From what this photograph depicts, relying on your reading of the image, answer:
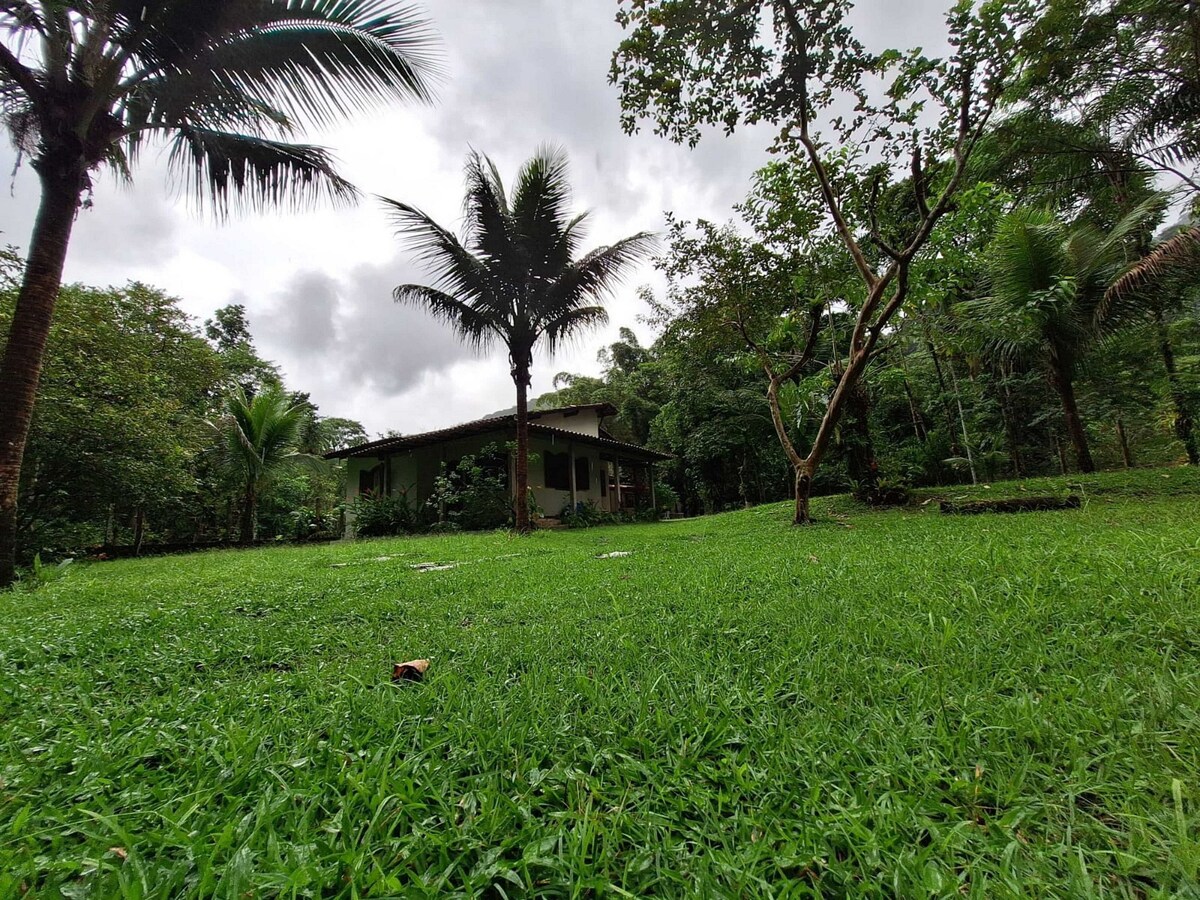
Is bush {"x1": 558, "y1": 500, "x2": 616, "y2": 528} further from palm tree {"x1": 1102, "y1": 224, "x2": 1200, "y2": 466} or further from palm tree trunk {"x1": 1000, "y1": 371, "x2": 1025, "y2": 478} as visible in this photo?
palm tree trunk {"x1": 1000, "y1": 371, "x2": 1025, "y2": 478}

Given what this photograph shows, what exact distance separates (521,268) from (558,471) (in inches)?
248

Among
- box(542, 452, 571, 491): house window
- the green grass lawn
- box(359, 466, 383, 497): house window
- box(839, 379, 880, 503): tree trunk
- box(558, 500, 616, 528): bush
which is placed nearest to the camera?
the green grass lawn

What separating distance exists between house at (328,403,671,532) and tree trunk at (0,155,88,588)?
25.8ft

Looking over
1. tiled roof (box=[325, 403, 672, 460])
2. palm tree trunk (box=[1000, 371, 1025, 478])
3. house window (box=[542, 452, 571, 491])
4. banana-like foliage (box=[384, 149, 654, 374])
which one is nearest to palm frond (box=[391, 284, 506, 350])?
banana-like foliage (box=[384, 149, 654, 374])

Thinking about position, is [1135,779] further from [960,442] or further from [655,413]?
[655,413]

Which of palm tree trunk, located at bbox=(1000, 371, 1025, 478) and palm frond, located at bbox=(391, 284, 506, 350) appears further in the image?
palm tree trunk, located at bbox=(1000, 371, 1025, 478)

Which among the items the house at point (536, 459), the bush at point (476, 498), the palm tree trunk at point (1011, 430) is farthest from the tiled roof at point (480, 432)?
the palm tree trunk at point (1011, 430)

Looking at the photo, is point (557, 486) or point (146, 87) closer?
point (146, 87)

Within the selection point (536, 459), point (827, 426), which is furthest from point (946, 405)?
point (536, 459)

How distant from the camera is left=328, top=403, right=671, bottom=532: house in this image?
40.2 ft

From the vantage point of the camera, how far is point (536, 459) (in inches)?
451

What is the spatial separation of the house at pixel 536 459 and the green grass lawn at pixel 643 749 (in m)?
9.62

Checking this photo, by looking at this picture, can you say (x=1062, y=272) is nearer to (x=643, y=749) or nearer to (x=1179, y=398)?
(x=1179, y=398)

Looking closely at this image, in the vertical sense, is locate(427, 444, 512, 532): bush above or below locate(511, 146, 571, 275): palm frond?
below
